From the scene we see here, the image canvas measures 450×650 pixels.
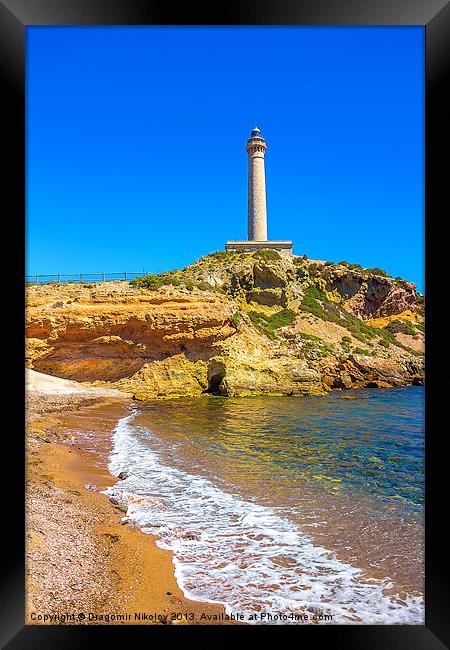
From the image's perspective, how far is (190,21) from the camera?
6.50 feet

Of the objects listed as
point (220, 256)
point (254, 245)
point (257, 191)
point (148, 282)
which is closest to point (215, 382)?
point (148, 282)

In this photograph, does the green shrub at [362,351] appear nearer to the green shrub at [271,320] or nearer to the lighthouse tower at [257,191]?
the green shrub at [271,320]

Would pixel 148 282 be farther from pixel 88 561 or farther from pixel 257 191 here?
pixel 257 191

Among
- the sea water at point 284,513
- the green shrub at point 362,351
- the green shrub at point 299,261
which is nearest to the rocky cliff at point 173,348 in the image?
the green shrub at point 362,351

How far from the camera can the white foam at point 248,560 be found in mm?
2756

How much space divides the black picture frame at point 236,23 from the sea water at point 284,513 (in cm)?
93

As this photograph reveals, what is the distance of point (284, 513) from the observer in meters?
4.55

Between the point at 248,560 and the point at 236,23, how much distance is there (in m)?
3.72

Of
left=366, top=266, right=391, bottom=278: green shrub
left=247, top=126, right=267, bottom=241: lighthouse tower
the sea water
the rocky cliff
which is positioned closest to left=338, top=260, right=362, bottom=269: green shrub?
left=366, top=266, right=391, bottom=278: green shrub

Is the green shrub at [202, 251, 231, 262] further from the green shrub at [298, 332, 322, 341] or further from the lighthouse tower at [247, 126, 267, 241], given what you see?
the green shrub at [298, 332, 322, 341]

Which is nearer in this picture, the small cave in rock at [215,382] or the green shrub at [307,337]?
the small cave in rock at [215,382]

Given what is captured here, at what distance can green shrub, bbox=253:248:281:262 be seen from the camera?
109 feet
